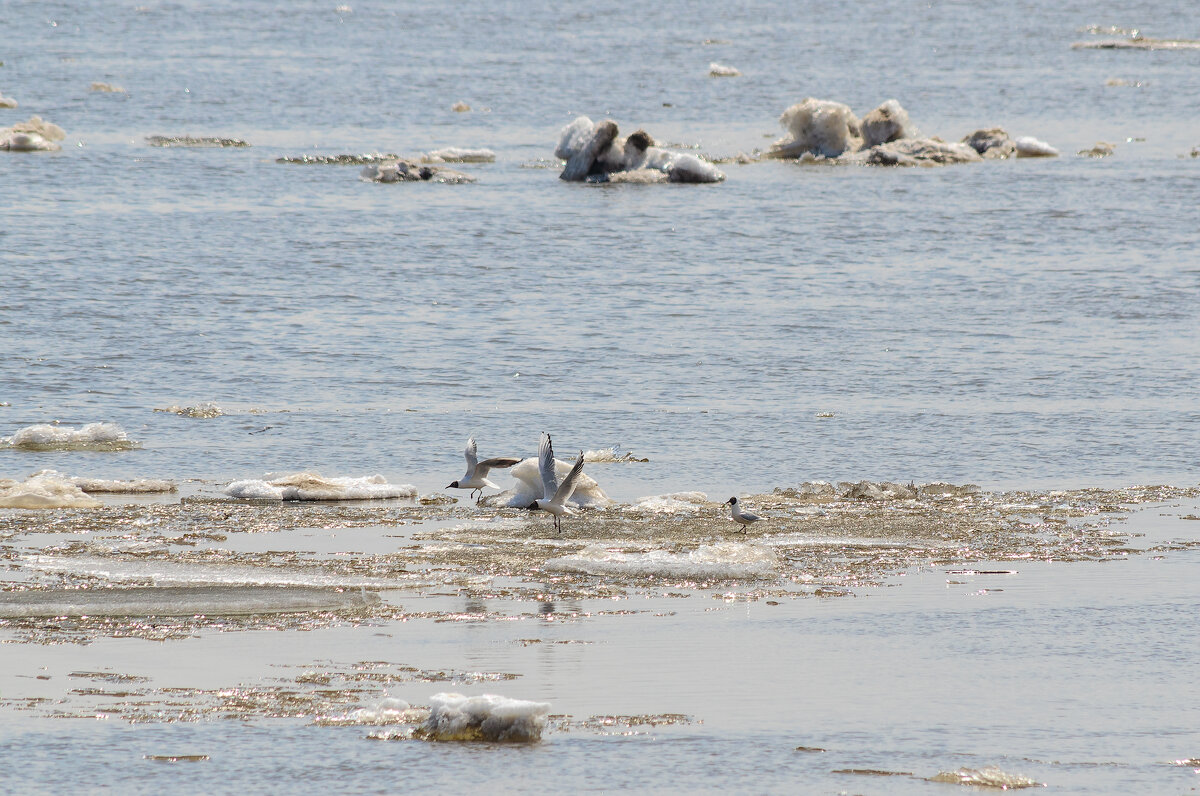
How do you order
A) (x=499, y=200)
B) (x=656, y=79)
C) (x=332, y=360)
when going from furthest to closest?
(x=656, y=79) < (x=499, y=200) < (x=332, y=360)

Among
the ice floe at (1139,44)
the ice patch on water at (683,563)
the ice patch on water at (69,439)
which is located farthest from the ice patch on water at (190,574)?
the ice floe at (1139,44)

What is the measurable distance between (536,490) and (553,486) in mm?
1018

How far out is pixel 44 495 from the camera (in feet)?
42.3

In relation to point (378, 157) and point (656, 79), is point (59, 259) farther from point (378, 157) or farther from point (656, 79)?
point (656, 79)

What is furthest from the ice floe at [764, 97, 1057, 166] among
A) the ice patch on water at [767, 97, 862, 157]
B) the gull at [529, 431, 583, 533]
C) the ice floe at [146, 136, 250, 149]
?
the gull at [529, 431, 583, 533]

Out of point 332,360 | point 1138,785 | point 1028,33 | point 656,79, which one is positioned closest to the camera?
point 1138,785

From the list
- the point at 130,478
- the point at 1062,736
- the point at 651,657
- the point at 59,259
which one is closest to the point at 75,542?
the point at 130,478

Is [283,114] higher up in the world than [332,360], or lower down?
higher up

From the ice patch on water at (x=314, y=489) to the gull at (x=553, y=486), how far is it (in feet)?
4.86

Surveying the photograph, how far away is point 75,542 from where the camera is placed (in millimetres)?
11562

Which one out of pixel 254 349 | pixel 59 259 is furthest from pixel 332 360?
pixel 59 259

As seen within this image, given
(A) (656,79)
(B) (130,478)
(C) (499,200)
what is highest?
(A) (656,79)

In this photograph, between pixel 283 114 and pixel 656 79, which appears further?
pixel 656 79

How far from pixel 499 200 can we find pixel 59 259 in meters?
10.0
